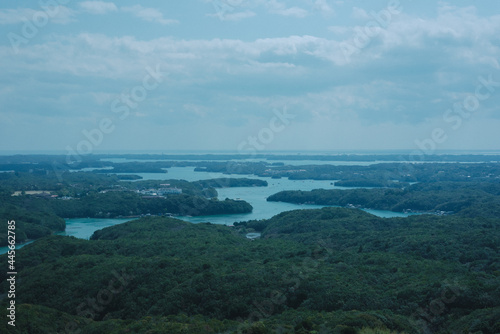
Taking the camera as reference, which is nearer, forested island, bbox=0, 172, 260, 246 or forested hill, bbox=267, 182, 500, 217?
forested island, bbox=0, 172, 260, 246

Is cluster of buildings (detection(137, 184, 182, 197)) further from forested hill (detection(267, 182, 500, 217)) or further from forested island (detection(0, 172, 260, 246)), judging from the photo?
forested hill (detection(267, 182, 500, 217))

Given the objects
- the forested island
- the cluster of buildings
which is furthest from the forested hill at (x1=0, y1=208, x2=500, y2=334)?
the cluster of buildings

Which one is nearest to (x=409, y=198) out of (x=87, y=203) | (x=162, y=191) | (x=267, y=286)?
(x=162, y=191)

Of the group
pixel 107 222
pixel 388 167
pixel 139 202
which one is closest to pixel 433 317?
pixel 107 222

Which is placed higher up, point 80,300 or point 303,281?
point 303,281

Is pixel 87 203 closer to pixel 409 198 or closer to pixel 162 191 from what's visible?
pixel 162 191

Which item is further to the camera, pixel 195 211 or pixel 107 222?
pixel 195 211

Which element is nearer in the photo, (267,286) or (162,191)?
(267,286)

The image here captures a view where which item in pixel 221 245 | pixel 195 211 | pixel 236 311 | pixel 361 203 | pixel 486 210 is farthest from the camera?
pixel 361 203

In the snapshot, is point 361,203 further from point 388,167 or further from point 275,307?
point 388,167
